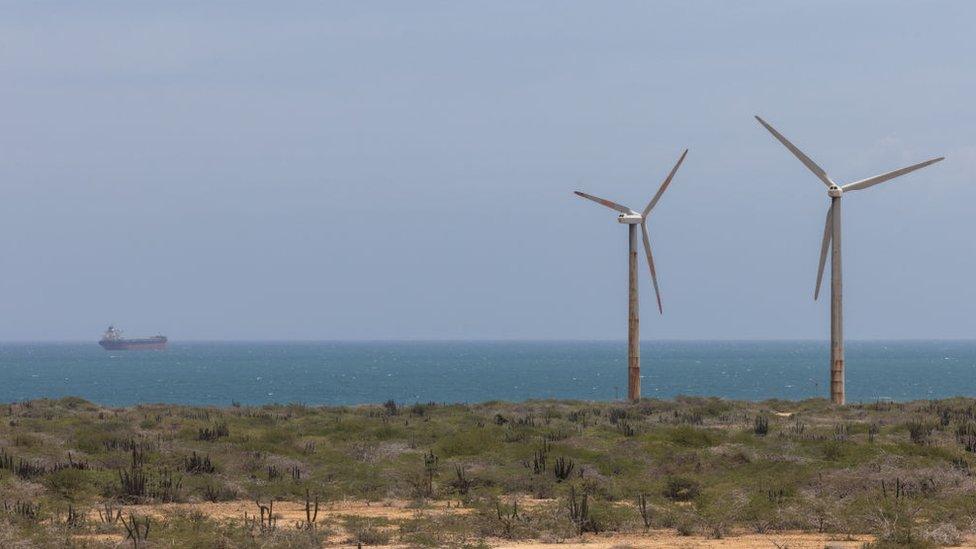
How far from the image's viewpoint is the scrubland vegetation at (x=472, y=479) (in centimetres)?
2406

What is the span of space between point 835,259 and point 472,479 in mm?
26563

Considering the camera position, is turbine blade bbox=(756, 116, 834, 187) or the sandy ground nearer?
the sandy ground

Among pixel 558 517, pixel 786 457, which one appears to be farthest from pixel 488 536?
pixel 786 457

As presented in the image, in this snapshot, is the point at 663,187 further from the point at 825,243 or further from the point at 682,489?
the point at 682,489

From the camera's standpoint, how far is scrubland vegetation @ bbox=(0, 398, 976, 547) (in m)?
24.1

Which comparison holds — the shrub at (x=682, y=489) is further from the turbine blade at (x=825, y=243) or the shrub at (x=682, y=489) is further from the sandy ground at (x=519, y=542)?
the turbine blade at (x=825, y=243)

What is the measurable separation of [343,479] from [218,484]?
3.28 m

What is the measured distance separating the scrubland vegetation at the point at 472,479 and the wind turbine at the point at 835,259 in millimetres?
6919

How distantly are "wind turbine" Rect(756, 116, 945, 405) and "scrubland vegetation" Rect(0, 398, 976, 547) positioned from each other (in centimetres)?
692

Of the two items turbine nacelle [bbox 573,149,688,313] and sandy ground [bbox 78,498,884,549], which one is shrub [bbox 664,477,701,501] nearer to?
sandy ground [bbox 78,498,884,549]

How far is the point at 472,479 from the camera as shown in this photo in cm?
3075

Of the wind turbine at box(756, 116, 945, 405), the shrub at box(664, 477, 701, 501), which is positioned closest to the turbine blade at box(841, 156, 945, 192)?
the wind turbine at box(756, 116, 945, 405)

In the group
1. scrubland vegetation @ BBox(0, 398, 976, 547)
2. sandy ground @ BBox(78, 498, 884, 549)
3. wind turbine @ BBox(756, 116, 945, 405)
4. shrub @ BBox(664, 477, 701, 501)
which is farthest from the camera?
wind turbine @ BBox(756, 116, 945, 405)

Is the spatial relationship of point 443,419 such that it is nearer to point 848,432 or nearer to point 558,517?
point 848,432
